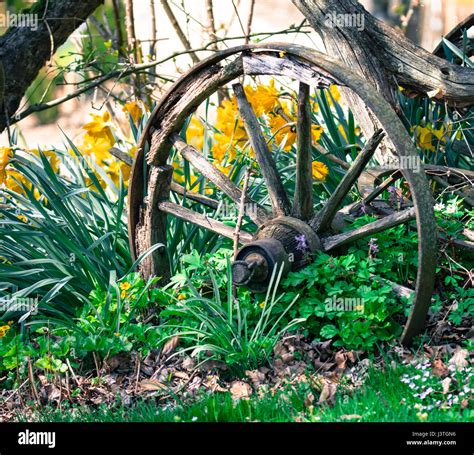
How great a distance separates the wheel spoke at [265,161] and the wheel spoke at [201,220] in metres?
0.20

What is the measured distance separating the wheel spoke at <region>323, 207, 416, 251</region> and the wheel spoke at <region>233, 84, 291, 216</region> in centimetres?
26

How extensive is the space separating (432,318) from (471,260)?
18.1 inches

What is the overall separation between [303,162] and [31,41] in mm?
2227

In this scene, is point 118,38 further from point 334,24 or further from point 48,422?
point 48,422

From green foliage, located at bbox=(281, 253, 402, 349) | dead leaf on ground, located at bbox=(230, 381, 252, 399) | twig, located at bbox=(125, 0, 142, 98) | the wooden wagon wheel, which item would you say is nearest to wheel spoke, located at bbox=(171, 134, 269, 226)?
the wooden wagon wheel

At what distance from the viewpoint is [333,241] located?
351cm

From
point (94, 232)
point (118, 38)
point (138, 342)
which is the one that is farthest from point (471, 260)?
point (118, 38)

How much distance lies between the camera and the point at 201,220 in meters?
3.86

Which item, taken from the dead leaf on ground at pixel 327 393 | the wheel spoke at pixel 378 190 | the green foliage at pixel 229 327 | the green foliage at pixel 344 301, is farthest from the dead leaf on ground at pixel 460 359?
the wheel spoke at pixel 378 190

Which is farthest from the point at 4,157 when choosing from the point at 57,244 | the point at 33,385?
the point at 33,385

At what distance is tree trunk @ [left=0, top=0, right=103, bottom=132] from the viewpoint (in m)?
4.86

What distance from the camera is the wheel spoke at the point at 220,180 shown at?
370 centimetres

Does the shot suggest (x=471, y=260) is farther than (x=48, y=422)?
Yes

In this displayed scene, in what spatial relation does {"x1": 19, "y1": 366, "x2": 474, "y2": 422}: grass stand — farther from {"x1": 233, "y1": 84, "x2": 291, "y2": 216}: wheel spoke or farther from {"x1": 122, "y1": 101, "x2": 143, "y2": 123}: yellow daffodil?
{"x1": 122, "y1": 101, "x2": 143, "y2": 123}: yellow daffodil
